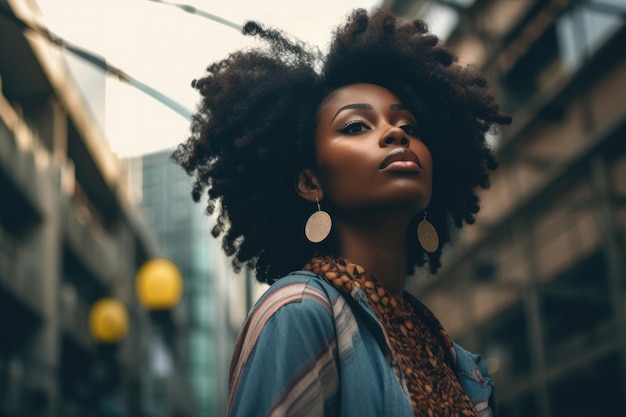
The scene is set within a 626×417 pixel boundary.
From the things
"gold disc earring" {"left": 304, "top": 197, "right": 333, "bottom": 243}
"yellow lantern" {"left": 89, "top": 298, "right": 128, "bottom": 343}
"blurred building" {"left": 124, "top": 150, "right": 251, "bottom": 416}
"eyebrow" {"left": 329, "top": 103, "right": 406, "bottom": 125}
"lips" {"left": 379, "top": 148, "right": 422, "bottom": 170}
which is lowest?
"gold disc earring" {"left": 304, "top": 197, "right": 333, "bottom": 243}

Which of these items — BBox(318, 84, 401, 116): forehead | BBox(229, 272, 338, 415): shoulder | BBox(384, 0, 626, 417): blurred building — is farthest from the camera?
BBox(384, 0, 626, 417): blurred building

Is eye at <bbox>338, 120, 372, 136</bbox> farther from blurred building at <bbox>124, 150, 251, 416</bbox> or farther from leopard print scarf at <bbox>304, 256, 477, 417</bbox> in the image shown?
blurred building at <bbox>124, 150, 251, 416</bbox>

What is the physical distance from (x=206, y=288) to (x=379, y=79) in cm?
5729

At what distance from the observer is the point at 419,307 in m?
3.06

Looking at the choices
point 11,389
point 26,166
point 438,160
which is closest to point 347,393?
A: point 438,160

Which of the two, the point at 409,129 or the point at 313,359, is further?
the point at 409,129

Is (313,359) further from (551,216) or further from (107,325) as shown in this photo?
(551,216)

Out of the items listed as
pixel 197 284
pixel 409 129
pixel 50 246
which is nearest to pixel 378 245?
pixel 409 129

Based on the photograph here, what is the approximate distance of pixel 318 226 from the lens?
115 inches

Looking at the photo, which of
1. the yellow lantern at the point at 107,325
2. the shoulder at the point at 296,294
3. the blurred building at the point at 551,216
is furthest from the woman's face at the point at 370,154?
the yellow lantern at the point at 107,325

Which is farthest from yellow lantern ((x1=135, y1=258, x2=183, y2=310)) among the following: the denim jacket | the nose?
the denim jacket

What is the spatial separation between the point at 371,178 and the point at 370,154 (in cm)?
7

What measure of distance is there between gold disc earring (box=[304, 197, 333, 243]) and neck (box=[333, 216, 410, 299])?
5 centimetres

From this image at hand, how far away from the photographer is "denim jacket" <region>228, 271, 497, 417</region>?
2320 millimetres
